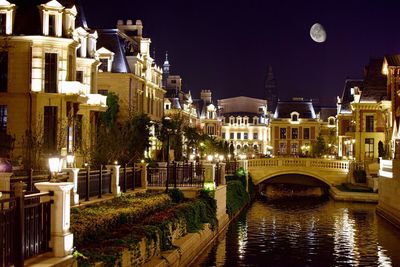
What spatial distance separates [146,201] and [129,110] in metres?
30.3

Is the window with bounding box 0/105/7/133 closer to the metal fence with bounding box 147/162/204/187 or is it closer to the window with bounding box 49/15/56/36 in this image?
the window with bounding box 49/15/56/36

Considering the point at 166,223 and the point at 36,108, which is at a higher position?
the point at 36,108

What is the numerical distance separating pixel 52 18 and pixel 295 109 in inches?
3426

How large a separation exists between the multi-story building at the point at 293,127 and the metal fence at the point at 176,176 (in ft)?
277

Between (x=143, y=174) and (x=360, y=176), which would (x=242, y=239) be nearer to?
(x=143, y=174)

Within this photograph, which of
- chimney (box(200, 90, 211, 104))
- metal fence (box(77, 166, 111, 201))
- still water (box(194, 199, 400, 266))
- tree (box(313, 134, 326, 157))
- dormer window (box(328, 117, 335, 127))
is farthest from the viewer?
chimney (box(200, 90, 211, 104))

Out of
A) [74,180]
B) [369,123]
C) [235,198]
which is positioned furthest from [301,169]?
[74,180]

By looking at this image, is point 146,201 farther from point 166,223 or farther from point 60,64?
point 60,64

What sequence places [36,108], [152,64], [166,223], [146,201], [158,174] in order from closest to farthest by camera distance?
[166,223] → [146,201] → [158,174] → [36,108] → [152,64]

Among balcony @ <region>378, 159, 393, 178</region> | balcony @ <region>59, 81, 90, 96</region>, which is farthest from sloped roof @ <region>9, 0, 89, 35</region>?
balcony @ <region>378, 159, 393, 178</region>

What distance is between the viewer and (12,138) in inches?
1432

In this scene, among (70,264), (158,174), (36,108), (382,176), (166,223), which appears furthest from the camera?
(382,176)

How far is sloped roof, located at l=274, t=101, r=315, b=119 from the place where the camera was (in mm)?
121562

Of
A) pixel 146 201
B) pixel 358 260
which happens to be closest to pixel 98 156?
pixel 146 201
